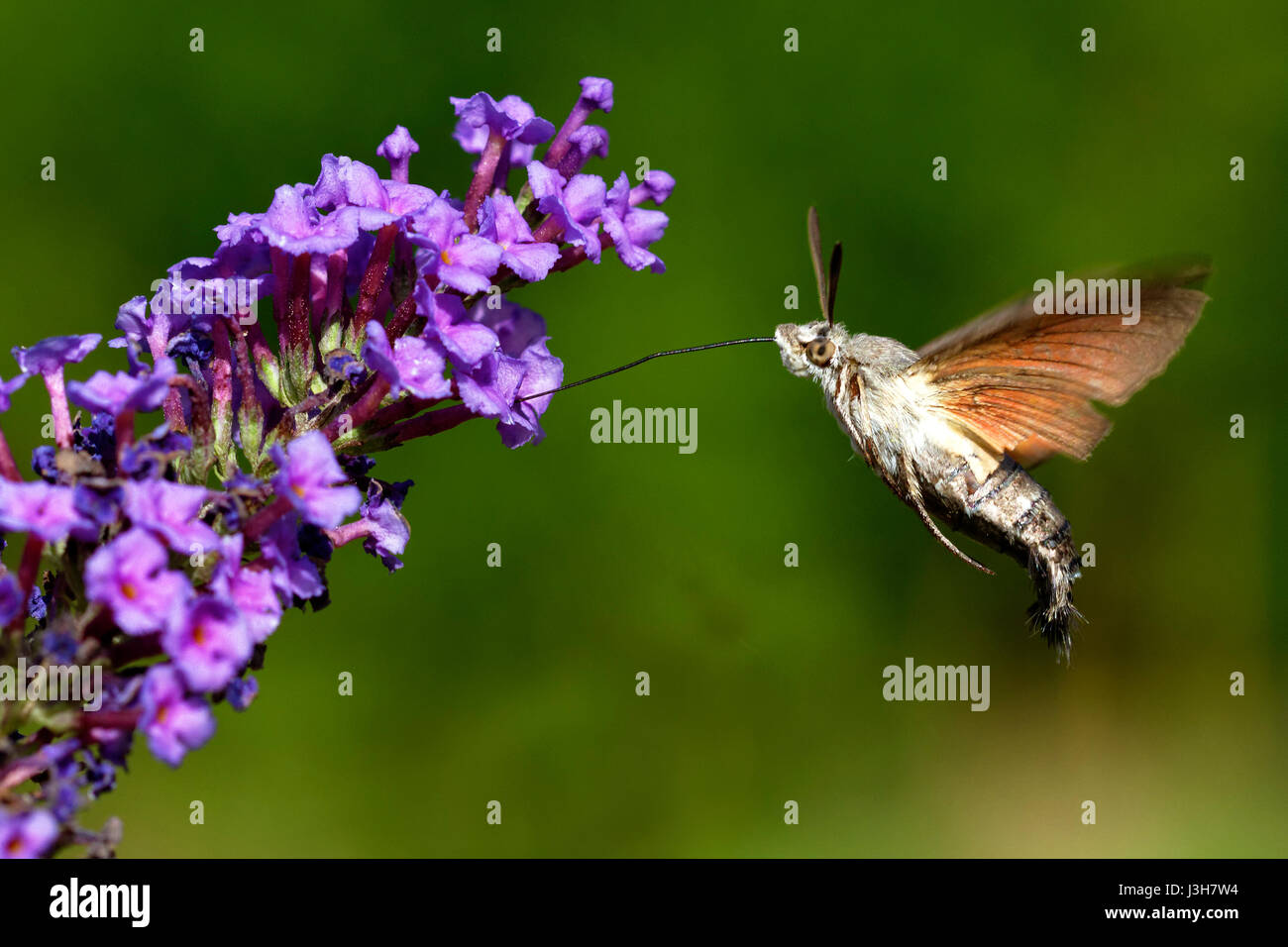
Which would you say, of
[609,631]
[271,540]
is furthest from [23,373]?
[609,631]

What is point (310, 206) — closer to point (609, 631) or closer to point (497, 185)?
point (497, 185)

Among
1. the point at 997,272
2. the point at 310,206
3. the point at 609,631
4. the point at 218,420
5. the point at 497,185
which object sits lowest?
the point at 609,631

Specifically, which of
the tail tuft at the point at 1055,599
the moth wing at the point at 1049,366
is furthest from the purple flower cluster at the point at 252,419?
the tail tuft at the point at 1055,599

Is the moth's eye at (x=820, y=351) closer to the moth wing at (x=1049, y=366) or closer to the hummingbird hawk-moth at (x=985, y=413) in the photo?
the hummingbird hawk-moth at (x=985, y=413)

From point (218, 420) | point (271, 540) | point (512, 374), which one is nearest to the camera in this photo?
point (271, 540)

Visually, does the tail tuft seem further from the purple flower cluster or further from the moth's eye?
the purple flower cluster

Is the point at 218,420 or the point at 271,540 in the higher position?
the point at 218,420
